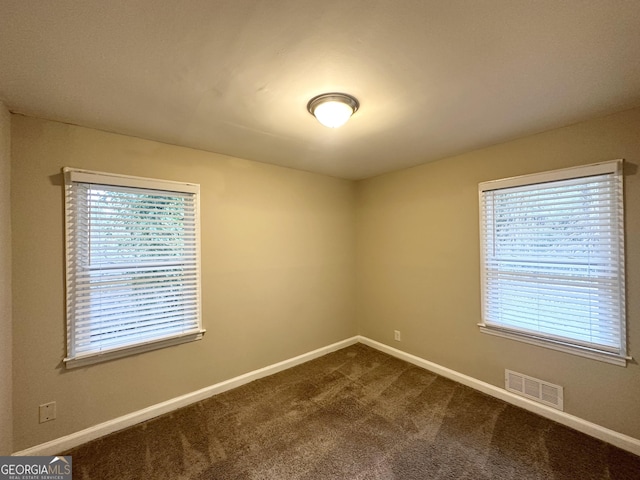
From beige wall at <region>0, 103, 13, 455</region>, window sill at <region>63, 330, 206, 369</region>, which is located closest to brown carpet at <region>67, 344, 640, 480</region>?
beige wall at <region>0, 103, 13, 455</region>

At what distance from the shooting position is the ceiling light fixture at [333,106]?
5.50 feet

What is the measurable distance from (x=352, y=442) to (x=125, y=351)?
1.93 metres

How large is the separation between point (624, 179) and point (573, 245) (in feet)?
Answer: 1.78

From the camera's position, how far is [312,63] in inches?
53.8

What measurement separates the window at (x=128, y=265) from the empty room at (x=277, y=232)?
16 mm

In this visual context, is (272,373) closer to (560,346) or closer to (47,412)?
(47,412)

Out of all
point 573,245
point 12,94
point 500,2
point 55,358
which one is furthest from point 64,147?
point 573,245

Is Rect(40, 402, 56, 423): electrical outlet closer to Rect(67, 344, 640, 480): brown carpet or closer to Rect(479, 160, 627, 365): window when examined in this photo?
Rect(67, 344, 640, 480): brown carpet

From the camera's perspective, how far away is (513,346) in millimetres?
2426

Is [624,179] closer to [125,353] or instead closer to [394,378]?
[394,378]

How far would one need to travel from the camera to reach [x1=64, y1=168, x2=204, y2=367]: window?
6.49 ft

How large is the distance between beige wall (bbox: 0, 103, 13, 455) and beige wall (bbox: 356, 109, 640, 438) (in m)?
3.42

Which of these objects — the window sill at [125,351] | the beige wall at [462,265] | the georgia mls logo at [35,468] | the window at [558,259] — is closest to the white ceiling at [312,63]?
the beige wall at [462,265]

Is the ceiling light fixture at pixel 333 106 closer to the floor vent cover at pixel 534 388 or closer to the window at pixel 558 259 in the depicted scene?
the window at pixel 558 259
